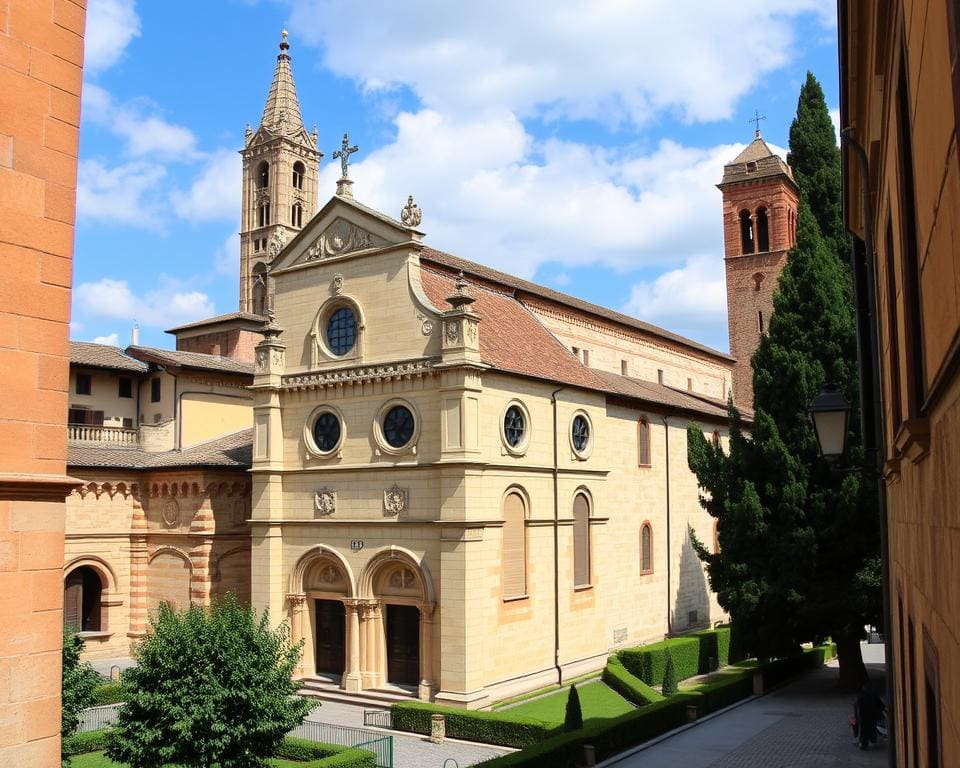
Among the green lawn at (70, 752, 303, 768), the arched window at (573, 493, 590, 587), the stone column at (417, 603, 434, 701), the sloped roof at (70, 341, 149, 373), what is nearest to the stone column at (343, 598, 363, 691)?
the stone column at (417, 603, 434, 701)

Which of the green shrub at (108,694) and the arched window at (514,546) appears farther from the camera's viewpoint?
the arched window at (514,546)

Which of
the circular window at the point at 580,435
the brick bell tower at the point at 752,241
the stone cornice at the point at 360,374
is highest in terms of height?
the brick bell tower at the point at 752,241

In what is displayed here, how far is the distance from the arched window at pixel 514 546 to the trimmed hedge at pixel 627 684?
193 inches

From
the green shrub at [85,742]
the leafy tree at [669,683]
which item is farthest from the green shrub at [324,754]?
the leafy tree at [669,683]

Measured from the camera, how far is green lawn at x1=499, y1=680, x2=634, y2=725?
90.5 feet

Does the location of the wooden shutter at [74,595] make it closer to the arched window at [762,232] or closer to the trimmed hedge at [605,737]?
the trimmed hedge at [605,737]

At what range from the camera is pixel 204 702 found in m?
18.7

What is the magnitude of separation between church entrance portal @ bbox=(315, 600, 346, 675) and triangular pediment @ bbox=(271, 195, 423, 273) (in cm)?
1289

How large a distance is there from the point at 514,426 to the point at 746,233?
34647 mm

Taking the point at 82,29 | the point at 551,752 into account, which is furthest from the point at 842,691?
the point at 82,29

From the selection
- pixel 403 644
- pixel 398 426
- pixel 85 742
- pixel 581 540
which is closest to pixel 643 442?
pixel 581 540

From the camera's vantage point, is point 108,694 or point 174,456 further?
point 174,456

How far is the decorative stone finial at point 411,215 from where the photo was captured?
3161 cm

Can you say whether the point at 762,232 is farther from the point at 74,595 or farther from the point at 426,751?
the point at 74,595
